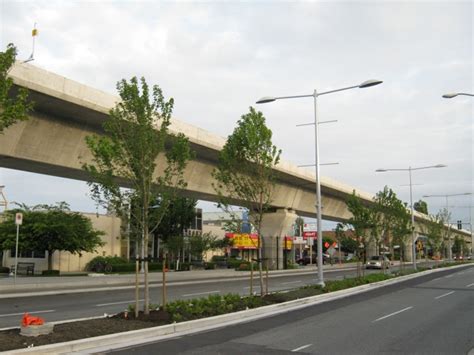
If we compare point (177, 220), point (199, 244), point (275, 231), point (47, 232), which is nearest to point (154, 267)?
point (177, 220)

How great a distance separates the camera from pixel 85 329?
11.2 meters

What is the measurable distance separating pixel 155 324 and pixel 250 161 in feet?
24.7

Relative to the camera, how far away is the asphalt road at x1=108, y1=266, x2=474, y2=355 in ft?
33.2

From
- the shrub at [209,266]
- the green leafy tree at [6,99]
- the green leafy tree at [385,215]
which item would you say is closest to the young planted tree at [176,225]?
the shrub at [209,266]

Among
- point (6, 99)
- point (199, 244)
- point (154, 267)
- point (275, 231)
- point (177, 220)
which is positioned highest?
point (6, 99)

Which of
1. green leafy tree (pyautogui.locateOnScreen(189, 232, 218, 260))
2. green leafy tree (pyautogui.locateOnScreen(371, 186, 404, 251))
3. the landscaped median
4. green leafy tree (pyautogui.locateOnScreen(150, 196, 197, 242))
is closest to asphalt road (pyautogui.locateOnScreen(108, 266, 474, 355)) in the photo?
the landscaped median

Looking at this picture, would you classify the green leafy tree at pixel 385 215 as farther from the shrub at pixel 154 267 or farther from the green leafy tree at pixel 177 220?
the shrub at pixel 154 267

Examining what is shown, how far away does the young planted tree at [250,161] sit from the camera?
17750mm

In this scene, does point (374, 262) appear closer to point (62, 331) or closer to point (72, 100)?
point (72, 100)

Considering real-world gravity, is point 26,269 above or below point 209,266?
above

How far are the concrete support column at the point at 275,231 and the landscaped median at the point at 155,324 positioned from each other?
25.7 metres

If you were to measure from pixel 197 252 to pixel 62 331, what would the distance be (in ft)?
142

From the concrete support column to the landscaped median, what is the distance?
25.7m

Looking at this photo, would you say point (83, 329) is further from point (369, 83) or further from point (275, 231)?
point (275, 231)
